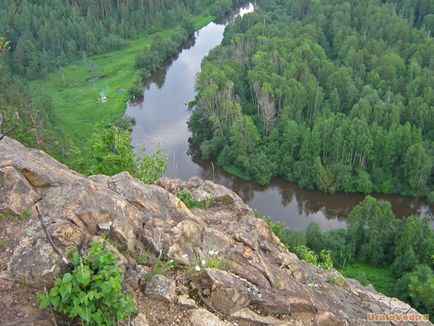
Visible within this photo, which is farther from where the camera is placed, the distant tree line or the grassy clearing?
the distant tree line

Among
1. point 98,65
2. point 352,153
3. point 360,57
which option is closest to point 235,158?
point 352,153

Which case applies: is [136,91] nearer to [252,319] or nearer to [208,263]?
[208,263]

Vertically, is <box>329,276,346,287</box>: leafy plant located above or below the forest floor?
above

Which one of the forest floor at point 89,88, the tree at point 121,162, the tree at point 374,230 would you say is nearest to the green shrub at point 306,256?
the tree at point 121,162

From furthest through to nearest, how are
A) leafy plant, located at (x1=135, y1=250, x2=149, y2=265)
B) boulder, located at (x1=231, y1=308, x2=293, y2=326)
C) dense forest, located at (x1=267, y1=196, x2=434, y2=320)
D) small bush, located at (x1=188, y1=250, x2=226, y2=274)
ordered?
dense forest, located at (x1=267, y1=196, x2=434, y2=320) < small bush, located at (x1=188, y1=250, x2=226, y2=274) < leafy plant, located at (x1=135, y1=250, x2=149, y2=265) < boulder, located at (x1=231, y1=308, x2=293, y2=326)

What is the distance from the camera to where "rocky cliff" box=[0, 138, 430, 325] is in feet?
36.2

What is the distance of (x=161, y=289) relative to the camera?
474 inches

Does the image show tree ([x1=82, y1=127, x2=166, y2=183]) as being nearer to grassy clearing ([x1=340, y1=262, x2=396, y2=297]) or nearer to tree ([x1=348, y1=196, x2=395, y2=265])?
grassy clearing ([x1=340, y1=262, x2=396, y2=297])

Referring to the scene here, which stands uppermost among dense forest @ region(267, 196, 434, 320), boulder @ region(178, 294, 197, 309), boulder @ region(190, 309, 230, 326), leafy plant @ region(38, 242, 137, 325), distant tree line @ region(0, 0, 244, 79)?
leafy plant @ region(38, 242, 137, 325)

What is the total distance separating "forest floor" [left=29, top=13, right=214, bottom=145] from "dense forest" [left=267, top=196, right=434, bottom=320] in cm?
3660

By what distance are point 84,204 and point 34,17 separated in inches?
3783

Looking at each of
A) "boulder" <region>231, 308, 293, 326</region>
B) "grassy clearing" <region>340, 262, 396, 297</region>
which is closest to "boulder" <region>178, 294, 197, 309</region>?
"boulder" <region>231, 308, 293, 326</region>

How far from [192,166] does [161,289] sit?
49499 mm

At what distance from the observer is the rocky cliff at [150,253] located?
1105 cm
